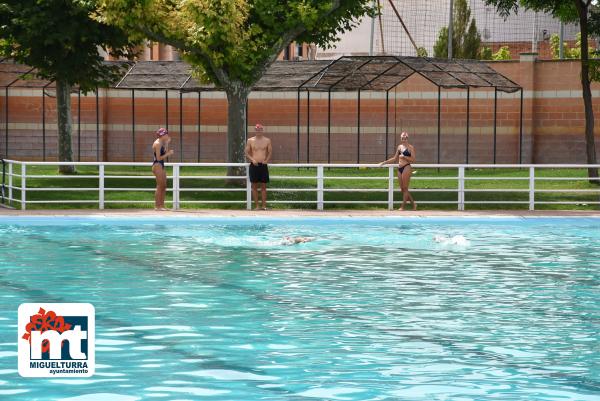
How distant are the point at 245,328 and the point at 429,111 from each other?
3428cm

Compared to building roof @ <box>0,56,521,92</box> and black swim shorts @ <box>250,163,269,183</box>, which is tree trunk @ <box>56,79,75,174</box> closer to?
building roof @ <box>0,56,521,92</box>

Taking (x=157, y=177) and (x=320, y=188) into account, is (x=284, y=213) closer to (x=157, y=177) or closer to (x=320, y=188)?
(x=320, y=188)

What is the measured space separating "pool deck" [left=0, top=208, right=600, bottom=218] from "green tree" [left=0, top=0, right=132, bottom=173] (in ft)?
27.1

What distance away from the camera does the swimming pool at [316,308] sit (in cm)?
954

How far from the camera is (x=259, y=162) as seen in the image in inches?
1017

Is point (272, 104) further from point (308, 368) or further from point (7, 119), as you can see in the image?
point (308, 368)

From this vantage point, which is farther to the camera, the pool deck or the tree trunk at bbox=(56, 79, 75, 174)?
the tree trunk at bbox=(56, 79, 75, 174)

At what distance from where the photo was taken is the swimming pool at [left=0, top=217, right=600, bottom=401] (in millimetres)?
9539

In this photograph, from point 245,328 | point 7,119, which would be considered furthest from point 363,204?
point 7,119

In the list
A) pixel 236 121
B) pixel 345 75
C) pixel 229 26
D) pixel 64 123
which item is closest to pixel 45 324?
pixel 229 26

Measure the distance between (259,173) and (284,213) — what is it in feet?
4.65

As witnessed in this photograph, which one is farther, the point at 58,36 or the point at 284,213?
the point at 58,36

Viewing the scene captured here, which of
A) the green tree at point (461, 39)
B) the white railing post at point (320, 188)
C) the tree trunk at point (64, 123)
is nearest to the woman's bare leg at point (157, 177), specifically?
the white railing post at point (320, 188)

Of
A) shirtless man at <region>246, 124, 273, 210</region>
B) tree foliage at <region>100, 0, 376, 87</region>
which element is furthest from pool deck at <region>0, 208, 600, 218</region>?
tree foliage at <region>100, 0, 376, 87</region>
